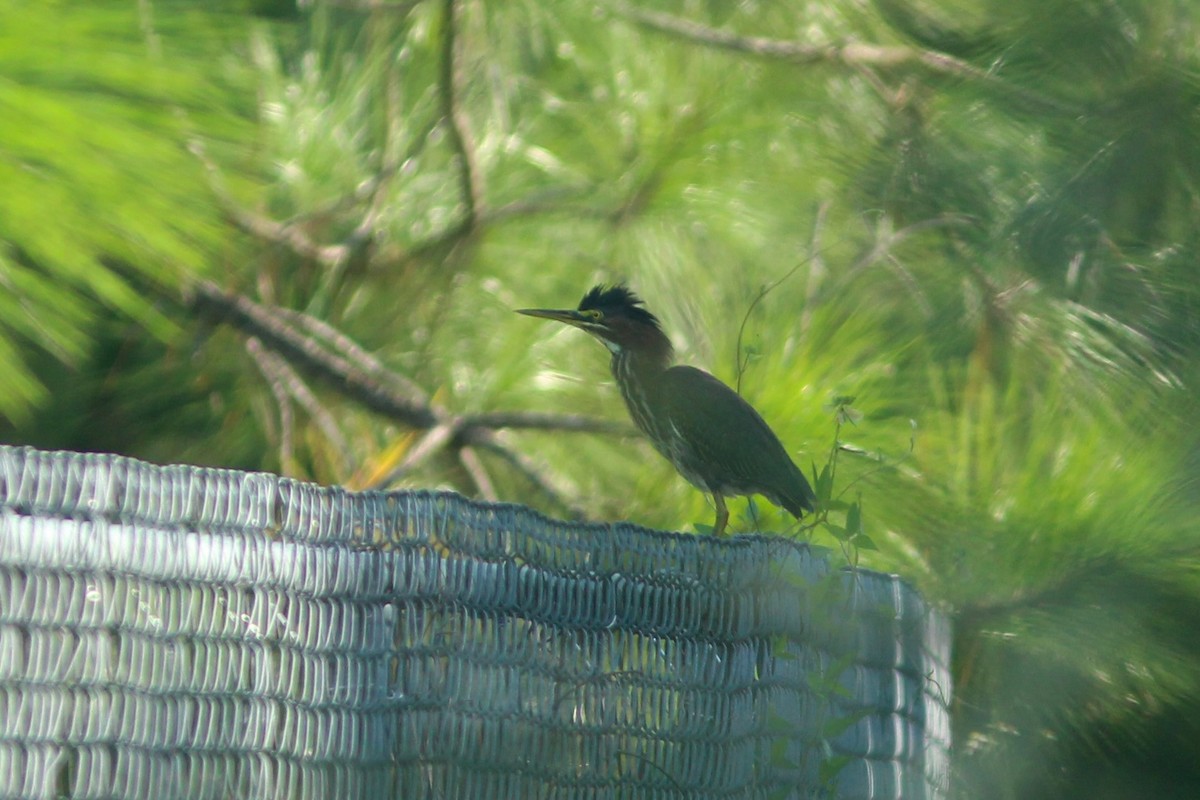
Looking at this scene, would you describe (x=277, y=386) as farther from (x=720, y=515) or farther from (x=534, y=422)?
(x=720, y=515)

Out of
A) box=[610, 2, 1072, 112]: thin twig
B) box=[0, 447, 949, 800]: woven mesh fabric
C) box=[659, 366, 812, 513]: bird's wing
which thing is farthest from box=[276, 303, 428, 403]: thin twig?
box=[0, 447, 949, 800]: woven mesh fabric

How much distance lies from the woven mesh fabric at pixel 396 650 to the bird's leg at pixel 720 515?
0.32 metres

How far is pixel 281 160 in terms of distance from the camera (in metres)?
1.62

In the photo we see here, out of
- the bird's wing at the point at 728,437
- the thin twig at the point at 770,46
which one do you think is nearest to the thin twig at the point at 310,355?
the bird's wing at the point at 728,437

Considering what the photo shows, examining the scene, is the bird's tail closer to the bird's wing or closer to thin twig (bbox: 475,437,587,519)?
the bird's wing

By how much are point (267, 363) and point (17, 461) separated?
2.89 ft

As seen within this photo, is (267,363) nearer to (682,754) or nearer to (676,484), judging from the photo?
(676,484)

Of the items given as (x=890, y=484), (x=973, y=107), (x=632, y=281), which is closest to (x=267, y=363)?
(x=632, y=281)

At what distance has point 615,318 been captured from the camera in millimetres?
1715

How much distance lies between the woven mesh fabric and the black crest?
70 centimetres

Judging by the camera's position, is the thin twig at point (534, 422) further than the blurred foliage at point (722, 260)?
Yes

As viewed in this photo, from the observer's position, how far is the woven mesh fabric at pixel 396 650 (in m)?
0.69

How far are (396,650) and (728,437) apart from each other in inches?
35.1

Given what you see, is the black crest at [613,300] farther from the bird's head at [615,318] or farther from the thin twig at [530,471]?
the thin twig at [530,471]
